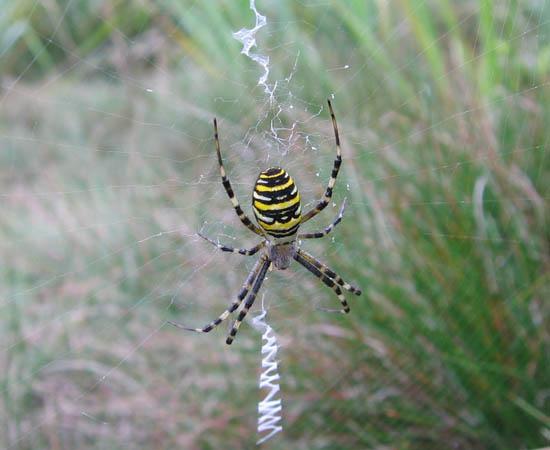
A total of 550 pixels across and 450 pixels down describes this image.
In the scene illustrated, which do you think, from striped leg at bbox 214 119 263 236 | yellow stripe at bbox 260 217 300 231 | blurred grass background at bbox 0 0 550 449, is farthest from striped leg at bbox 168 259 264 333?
yellow stripe at bbox 260 217 300 231

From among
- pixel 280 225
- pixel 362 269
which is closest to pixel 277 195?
pixel 280 225

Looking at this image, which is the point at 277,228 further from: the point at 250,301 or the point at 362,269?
the point at 362,269

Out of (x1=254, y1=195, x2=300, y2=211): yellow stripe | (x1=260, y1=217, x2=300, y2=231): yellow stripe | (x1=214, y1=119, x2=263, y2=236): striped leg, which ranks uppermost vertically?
(x1=214, y1=119, x2=263, y2=236): striped leg

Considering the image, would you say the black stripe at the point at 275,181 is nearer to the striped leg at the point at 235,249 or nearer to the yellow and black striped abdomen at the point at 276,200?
the yellow and black striped abdomen at the point at 276,200

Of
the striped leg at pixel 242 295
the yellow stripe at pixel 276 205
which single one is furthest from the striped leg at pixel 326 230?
the yellow stripe at pixel 276 205

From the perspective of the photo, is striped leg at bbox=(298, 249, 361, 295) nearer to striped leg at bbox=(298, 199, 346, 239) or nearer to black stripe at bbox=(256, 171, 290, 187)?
striped leg at bbox=(298, 199, 346, 239)

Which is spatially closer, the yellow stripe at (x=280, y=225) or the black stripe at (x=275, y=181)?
the black stripe at (x=275, y=181)

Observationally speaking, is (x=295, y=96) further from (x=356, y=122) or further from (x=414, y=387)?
(x=414, y=387)
